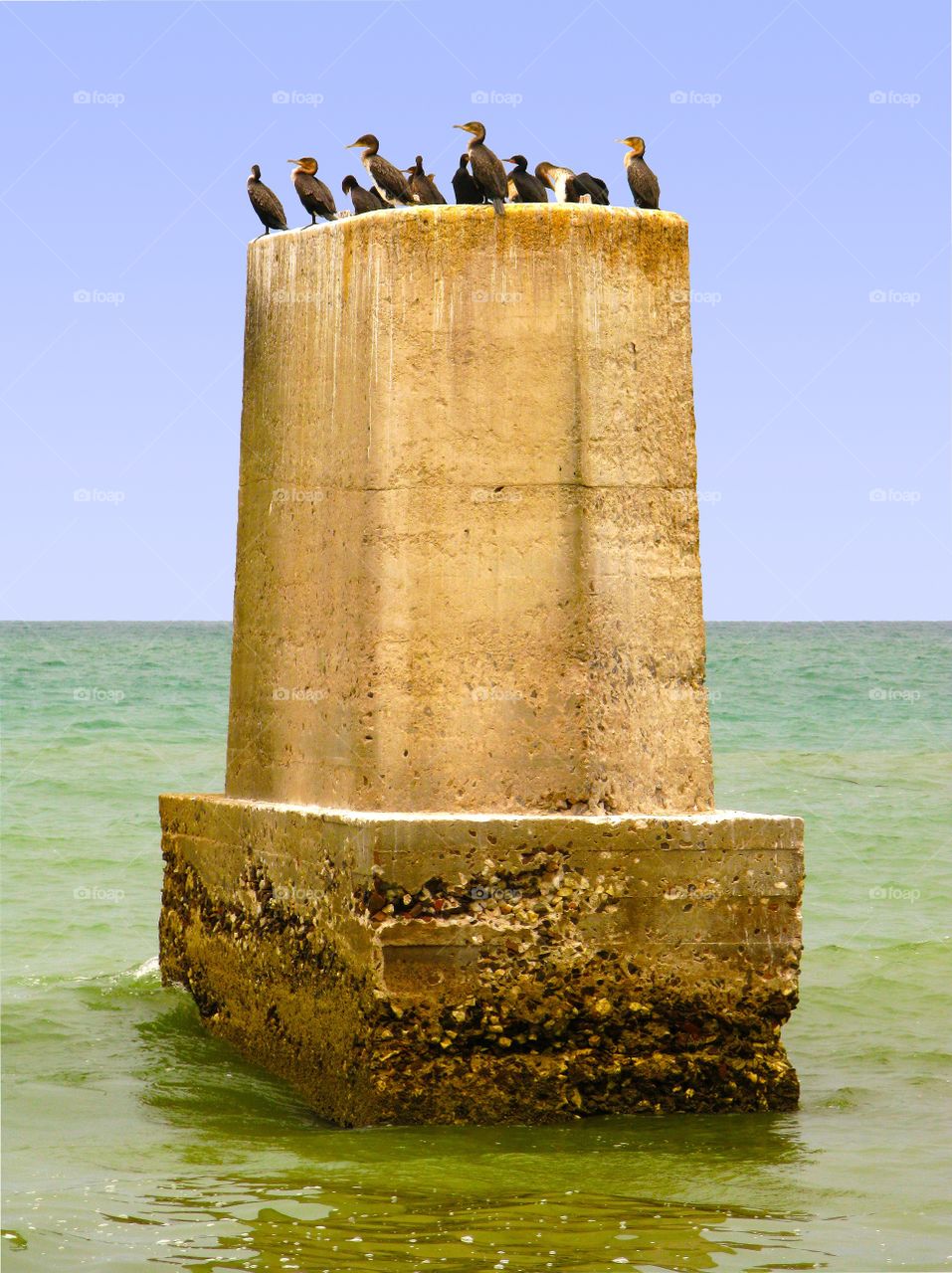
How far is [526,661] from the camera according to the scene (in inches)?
256

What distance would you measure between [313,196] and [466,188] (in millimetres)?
808

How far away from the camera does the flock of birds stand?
6746 millimetres

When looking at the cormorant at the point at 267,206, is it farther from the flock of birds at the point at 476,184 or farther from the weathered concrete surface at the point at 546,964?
the weathered concrete surface at the point at 546,964

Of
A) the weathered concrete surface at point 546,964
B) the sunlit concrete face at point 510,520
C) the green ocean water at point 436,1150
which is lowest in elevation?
the green ocean water at point 436,1150

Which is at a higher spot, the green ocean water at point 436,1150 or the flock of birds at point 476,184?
the flock of birds at point 476,184

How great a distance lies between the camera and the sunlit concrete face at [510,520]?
6.49 metres

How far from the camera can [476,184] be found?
22.2ft

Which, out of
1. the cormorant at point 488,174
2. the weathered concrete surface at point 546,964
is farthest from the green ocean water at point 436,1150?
the cormorant at point 488,174

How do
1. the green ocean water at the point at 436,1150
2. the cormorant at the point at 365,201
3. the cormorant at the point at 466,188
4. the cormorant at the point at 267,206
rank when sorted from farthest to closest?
the cormorant at the point at 267,206 < the cormorant at the point at 365,201 < the cormorant at the point at 466,188 < the green ocean water at the point at 436,1150

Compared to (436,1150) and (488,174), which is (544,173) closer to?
(488,174)

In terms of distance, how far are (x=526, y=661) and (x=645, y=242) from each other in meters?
1.62

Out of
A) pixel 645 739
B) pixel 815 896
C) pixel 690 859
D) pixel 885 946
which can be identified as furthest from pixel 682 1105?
pixel 815 896

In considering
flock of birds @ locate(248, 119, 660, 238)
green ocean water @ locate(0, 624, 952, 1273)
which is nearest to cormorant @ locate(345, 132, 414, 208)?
flock of birds @ locate(248, 119, 660, 238)

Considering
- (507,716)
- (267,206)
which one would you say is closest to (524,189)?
(267,206)
